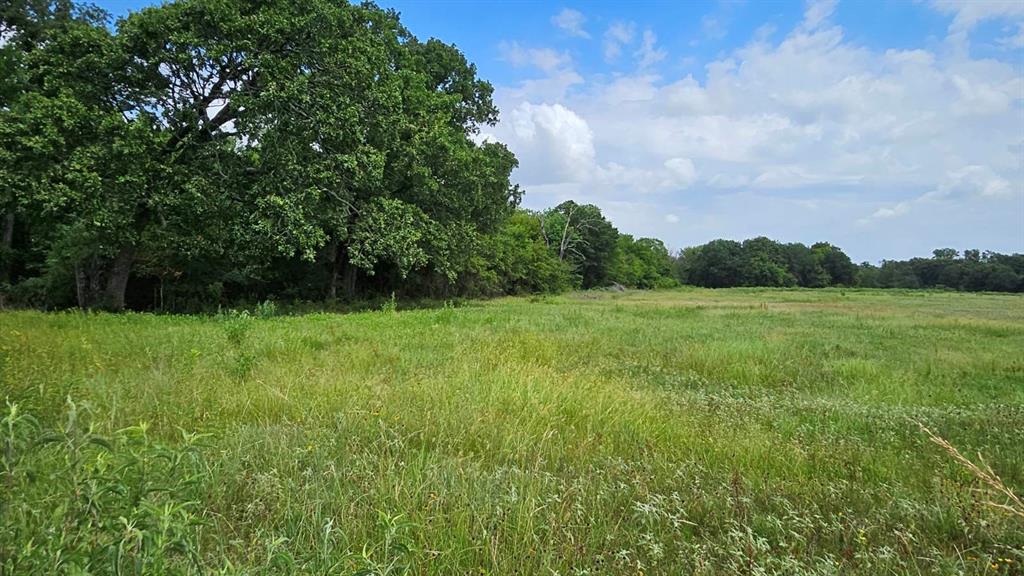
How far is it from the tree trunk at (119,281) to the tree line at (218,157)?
0.05m

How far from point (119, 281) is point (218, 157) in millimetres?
5696

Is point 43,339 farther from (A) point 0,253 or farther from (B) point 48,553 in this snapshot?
(A) point 0,253

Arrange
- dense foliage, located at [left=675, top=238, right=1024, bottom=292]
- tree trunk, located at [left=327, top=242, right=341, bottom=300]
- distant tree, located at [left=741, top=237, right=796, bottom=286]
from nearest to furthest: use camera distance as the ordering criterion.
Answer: tree trunk, located at [left=327, top=242, right=341, bottom=300] < dense foliage, located at [left=675, top=238, right=1024, bottom=292] < distant tree, located at [left=741, top=237, right=796, bottom=286]

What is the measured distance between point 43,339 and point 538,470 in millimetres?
8422

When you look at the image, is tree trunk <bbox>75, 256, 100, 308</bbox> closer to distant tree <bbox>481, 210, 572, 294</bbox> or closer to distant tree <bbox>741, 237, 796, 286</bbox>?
distant tree <bbox>481, 210, 572, 294</bbox>

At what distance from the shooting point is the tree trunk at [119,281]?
16.6 metres

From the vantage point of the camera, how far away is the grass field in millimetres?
1778

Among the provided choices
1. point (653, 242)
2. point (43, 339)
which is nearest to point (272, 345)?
point (43, 339)

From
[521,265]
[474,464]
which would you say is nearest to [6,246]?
[474,464]

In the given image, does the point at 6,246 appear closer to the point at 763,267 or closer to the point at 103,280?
the point at 103,280

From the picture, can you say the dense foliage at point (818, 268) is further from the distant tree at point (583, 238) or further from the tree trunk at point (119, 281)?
the tree trunk at point (119, 281)

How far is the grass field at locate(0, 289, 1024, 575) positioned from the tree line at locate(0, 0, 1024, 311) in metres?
8.79

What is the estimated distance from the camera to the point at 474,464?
3.52 metres

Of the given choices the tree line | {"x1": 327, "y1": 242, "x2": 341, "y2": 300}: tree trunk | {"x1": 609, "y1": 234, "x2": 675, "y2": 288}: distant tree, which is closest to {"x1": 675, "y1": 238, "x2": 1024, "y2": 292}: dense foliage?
{"x1": 609, "y1": 234, "x2": 675, "y2": 288}: distant tree
